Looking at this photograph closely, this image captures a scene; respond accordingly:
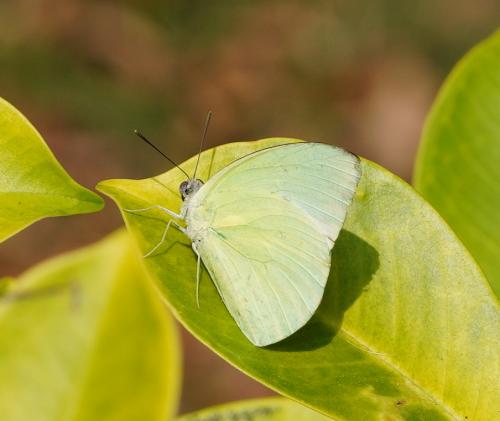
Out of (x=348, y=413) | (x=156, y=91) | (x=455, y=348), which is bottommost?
(x=348, y=413)

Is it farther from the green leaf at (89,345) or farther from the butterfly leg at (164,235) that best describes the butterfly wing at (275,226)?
the green leaf at (89,345)

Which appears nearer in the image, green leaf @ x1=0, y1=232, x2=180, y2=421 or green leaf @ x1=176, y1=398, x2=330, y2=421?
green leaf @ x1=176, y1=398, x2=330, y2=421

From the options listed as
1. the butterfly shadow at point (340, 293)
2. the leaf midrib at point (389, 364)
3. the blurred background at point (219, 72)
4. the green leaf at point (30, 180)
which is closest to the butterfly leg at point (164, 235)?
the green leaf at point (30, 180)

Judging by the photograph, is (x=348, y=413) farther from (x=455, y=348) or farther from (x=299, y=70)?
(x=299, y=70)

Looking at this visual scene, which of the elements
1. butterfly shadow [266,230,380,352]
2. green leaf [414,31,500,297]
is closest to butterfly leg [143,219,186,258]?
butterfly shadow [266,230,380,352]

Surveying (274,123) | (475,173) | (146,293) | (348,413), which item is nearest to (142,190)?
(146,293)

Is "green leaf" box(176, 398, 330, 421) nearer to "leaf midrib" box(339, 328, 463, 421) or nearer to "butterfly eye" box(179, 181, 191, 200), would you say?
"leaf midrib" box(339, 328, 463, 421)

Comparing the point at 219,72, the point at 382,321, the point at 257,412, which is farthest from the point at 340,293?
the point at 219,72
